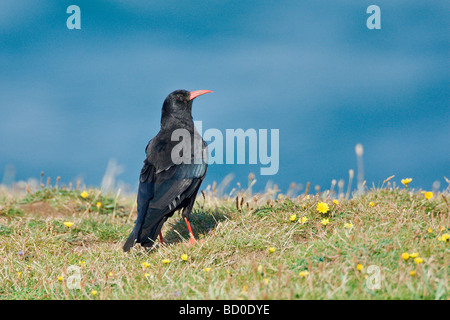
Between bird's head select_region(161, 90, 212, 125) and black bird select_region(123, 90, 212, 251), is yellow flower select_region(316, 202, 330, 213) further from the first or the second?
bird's head select_region(161, 90, 212, 125)

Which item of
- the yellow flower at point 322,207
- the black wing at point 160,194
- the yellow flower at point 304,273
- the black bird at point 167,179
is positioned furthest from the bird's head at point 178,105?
the yellow flower at point 304,273

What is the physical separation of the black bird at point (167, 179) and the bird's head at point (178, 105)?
0.25m

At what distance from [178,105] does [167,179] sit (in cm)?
168

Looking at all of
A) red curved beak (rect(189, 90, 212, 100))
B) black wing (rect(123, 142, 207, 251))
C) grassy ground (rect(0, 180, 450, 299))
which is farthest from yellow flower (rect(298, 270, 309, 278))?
red curved beak (rect(189, 90, 212, 100))

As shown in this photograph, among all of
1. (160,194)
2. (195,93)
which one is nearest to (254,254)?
(160,194)

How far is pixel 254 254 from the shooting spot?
510cm

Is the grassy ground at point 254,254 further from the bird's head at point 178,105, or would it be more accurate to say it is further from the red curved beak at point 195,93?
the red curved beak at point 195,93

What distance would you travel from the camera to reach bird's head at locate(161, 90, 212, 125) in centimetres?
728

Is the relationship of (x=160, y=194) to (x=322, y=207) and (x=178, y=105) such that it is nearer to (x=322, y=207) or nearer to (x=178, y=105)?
(x=178, y=105)

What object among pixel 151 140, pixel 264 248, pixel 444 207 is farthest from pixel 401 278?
pixel 151 140

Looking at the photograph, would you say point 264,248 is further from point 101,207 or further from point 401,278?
point 101,207

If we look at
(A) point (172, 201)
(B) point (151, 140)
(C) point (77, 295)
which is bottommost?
(C) point (77, 295)

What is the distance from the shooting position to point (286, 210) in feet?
20.7
